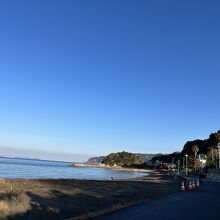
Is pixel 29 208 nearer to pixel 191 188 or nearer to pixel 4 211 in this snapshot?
pixel 4 211

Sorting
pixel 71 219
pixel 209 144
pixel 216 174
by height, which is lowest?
pixel 71 219

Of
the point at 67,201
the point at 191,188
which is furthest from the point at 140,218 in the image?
the point at 191,188

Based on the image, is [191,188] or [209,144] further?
[209,144]

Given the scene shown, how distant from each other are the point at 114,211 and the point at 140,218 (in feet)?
7.71

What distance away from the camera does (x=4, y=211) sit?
14.3 meters

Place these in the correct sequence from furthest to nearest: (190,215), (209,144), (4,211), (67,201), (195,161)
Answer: (209,144), (195,161), (67,201), (190,215), (4,211)

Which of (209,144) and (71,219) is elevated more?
(209,144)

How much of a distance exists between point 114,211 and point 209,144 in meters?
187

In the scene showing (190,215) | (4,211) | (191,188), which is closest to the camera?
(4,211)

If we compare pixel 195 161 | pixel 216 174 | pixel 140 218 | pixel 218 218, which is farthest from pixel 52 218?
pixel 195 161

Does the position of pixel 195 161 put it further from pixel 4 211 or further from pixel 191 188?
pixel 4 211

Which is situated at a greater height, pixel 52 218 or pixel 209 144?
pixel 209 144

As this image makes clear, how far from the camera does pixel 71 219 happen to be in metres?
15.1

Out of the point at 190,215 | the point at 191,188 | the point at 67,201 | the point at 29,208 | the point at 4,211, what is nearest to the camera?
the point at 4,211
